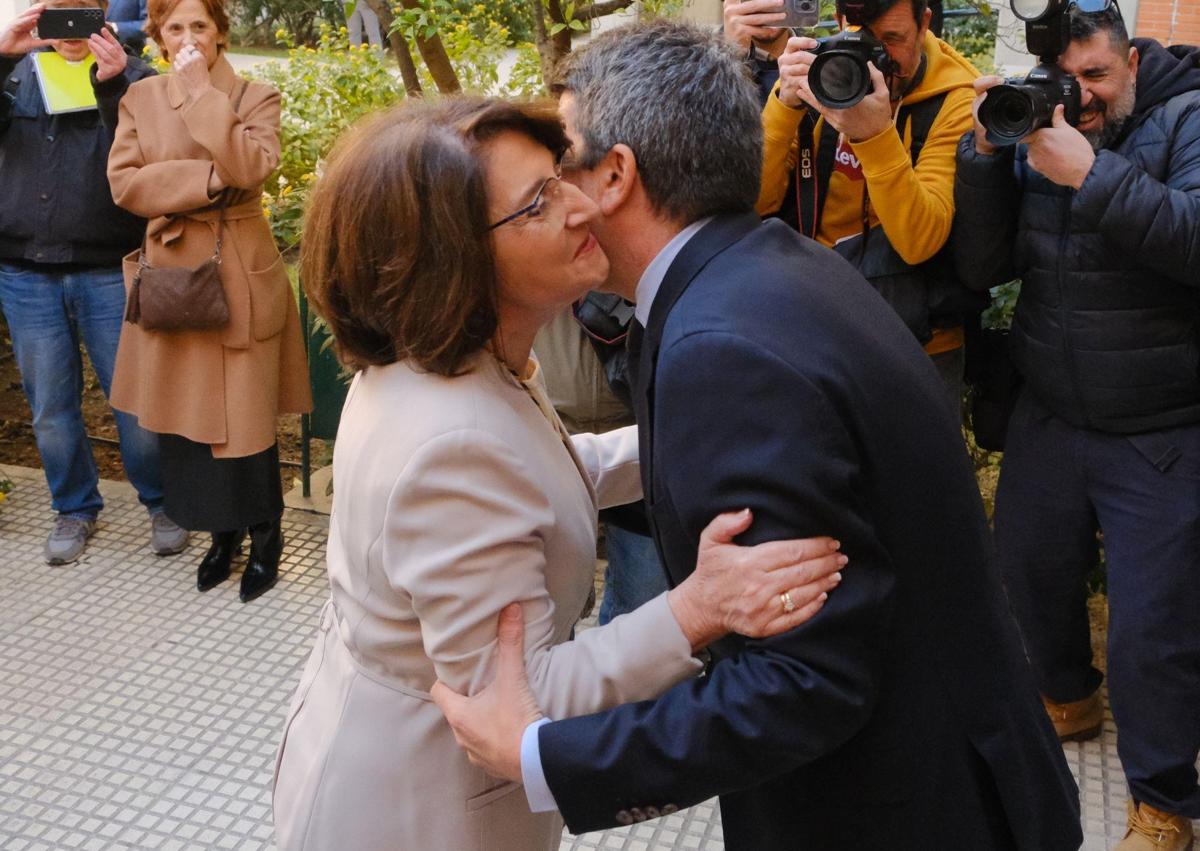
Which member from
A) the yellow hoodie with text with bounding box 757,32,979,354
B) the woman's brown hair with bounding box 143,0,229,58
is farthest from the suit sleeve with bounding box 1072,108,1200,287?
the woman's brown hair with bounding box 143,0,229,58

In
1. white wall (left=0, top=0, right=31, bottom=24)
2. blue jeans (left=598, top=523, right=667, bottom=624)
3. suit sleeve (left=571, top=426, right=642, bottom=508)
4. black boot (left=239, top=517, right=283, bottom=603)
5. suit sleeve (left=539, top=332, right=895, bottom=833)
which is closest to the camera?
suit sleeve (left=539, top=332, right=895, bottom=833)

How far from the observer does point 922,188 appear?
3.14 meters

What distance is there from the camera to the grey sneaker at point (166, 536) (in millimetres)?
4859

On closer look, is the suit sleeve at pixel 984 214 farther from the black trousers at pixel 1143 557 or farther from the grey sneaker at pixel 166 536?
the grey sneaker at pixel 166 536

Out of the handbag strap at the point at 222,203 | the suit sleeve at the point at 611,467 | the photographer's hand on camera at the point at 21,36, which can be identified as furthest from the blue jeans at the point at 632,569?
the photographer's hand on camera at the point at 21,36

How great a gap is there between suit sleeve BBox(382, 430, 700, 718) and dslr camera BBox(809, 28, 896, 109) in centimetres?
168

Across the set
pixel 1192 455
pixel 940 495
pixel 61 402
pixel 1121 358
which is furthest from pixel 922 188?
pixel 61 402

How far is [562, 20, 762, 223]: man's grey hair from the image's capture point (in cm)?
175

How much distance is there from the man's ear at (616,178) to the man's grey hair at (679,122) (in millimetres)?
10

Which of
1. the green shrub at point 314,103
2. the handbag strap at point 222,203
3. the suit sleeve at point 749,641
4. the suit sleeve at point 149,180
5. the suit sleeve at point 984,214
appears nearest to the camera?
the suit sleeve at point 749,641

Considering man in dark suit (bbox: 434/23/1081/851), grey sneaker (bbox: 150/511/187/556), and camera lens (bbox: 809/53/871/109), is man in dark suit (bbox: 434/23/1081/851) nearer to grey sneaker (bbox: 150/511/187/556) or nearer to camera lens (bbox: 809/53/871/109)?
camera lens (bbox: 809/53/871/109)

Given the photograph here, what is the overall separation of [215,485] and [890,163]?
258cm

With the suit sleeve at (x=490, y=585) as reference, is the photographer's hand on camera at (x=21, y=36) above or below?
above


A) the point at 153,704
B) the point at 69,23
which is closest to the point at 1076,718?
the point at 153,704
